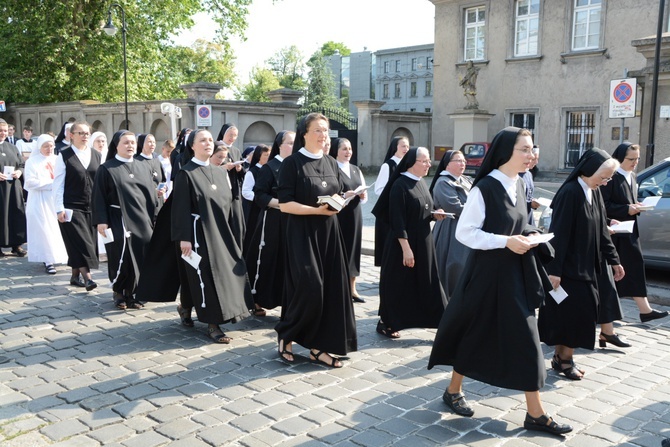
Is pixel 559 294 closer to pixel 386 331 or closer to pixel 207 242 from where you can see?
pixel 386 331

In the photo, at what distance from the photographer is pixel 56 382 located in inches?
212

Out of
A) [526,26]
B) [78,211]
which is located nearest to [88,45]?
[526,26]

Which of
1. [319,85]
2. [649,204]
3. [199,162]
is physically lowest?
[649,204]

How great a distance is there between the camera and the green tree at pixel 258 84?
6950 cm

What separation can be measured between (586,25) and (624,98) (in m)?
15.9

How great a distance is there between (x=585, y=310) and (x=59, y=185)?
656 centimetres

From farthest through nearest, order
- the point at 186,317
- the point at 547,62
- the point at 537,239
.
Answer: the point at 547,62
the point at 186,317
the point at 537,239

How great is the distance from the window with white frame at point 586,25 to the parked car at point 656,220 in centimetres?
1877

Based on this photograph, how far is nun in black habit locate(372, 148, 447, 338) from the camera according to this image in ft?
21.4

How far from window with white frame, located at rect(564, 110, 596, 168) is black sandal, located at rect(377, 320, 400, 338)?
22.1m

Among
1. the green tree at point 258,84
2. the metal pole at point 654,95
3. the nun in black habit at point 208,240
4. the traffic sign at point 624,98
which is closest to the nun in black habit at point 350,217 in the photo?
the nun in black habit at point 208,240

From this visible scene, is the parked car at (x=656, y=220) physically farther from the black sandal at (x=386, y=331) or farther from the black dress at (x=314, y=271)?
the black dress at (x=314, y=271)

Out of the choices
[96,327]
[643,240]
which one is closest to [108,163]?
[96,327]

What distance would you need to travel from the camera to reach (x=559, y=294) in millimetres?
5215
